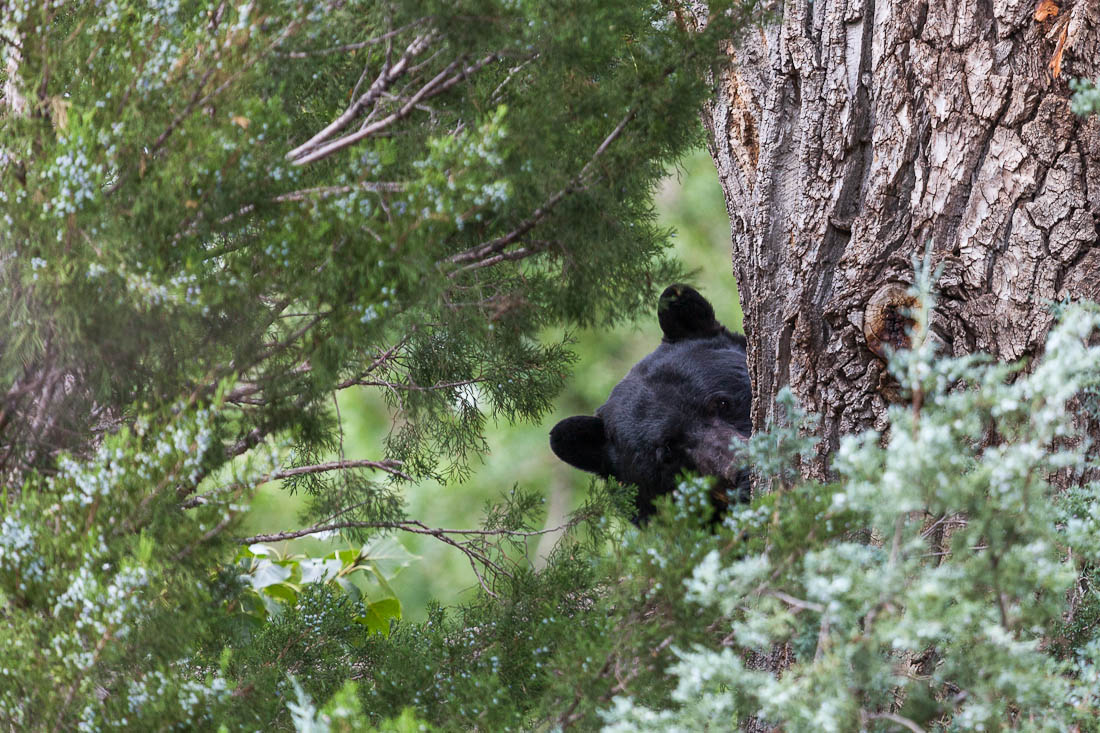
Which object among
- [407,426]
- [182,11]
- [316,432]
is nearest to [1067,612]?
[316,432]

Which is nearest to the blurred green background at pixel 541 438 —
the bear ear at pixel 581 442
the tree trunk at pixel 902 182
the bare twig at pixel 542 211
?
the bear ear at pixel 581 442

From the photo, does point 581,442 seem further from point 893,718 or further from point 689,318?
point 893,718

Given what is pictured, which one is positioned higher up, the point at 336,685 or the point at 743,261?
the point at 743,261

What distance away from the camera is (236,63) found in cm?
178

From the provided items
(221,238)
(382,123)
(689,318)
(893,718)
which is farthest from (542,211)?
(689,318)

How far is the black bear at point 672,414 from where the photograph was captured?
452 centimetres

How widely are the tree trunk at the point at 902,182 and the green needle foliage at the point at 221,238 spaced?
0.53m

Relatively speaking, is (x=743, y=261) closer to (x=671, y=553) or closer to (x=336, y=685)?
(x=671, y=553)

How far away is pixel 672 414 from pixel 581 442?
0.49 meters

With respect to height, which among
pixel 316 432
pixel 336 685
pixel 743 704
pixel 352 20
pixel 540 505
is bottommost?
pixel 743 704

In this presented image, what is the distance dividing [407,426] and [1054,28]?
2089 mm

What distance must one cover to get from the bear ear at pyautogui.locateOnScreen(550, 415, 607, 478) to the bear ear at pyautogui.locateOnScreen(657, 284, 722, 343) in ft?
1.89

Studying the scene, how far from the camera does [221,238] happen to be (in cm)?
212

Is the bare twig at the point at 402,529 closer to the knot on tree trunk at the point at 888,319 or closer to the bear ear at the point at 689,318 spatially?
the knot on tree trunk at the point at 888,319
